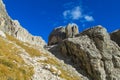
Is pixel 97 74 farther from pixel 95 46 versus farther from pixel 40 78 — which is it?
→ pixel 40 78

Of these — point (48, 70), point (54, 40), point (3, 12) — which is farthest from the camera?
point (54, 40)

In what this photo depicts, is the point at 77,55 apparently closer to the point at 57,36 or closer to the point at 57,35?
the point at 57,36

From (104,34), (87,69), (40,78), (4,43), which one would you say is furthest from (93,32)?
(40,78)

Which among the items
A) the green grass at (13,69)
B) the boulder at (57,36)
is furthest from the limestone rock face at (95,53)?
the boulder at (57,36)

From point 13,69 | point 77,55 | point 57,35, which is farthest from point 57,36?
point 13,69

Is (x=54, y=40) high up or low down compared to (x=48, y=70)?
up

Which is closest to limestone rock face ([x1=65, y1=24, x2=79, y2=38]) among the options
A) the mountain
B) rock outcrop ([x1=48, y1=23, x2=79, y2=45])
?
rock outcrop ([x1=48, y1=23, x2=79, y2=45])

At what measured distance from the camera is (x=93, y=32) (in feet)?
273

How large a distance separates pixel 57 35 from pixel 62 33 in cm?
286

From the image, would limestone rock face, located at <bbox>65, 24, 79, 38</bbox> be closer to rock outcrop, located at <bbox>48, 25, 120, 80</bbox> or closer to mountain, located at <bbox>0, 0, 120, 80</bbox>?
mountain, located at <bbox>0, 0, 120, 80</bbox>

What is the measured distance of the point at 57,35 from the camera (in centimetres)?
12838

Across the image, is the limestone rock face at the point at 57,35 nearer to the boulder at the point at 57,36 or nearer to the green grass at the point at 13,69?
the boulder at the point at 57,36

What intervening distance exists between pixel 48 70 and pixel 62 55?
112ft

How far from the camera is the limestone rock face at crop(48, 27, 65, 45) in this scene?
127 m
